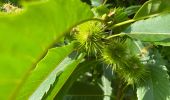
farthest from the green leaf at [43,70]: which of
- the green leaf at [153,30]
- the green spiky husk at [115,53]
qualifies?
the green leaf at [153,30]

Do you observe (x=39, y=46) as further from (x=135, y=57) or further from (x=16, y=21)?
(x=135, y=57)

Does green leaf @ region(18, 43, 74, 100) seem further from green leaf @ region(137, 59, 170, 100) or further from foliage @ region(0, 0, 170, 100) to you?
green leaf @ region(137, 59, 170, 100)

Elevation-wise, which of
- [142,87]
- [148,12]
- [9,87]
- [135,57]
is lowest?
[142,87]

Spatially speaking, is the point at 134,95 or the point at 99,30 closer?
the point at 99,30

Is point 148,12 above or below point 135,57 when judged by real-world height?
above

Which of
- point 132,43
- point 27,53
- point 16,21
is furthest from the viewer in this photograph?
point 132,43

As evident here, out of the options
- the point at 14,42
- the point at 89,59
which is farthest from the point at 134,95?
the point at 14,42

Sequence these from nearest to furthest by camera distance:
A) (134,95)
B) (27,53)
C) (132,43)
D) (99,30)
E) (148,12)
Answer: (27,53)
(99,30)
(148,12)
(132,43)
(134,95)

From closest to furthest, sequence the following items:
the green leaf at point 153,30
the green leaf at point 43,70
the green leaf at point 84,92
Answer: the green leaf at point 43,70
the green leaf at point 153,30
the green leaf at point 84,92

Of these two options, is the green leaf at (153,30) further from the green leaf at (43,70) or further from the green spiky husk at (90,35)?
the green leaf at (43,70)
